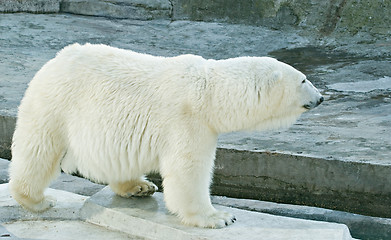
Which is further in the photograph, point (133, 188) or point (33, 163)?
point (133, 188)

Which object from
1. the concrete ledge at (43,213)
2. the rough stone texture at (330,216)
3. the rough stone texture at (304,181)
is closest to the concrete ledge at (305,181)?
the rough stone texture at (304,181)

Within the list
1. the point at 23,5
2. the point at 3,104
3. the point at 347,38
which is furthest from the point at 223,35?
the point at 3,104

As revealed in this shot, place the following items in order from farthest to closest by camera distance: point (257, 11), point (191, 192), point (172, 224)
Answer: point (257, 11) < point (172, 224) < point (191, 192)

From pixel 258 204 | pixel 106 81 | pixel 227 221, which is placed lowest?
pixel 258 204

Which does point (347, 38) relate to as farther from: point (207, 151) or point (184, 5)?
point (207, 151)

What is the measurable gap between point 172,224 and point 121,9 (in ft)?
24.6

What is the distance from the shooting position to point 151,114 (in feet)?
11.2

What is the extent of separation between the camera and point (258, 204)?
15.2 feet

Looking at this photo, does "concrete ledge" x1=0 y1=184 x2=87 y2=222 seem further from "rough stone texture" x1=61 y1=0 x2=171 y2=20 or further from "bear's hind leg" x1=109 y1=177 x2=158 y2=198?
"rough stone texture" x1=61 y1=0 x2=171 y2=20

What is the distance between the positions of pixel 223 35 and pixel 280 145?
505 cm

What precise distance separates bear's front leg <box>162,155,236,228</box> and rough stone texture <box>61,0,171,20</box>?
290 inches

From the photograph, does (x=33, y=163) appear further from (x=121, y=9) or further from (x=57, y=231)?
(x=121, y=9)

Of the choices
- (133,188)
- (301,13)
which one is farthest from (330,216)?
(301,13)

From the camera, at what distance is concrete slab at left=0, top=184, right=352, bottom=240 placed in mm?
3420
